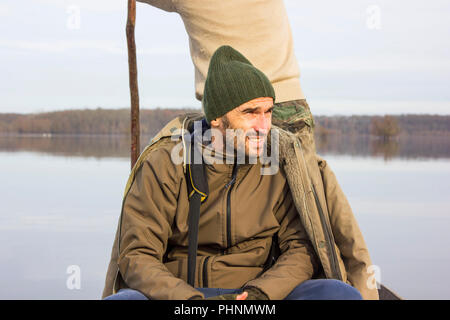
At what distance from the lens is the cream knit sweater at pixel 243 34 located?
335cm

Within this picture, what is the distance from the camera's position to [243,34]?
11.1ft

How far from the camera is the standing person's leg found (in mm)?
2275

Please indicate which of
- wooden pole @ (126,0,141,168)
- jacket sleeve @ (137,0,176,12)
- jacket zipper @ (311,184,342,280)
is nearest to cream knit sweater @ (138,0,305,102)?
jacket sleeve @ (137,0,176,12)

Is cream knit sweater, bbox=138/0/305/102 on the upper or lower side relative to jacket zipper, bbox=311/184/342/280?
upper

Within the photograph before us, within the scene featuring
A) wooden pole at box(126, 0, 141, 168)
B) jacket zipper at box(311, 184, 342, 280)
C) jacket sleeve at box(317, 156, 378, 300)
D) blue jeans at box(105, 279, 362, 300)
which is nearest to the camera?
blue jeans at box(105, 279, 362, 300)

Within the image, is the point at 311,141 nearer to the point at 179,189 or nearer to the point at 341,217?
the point at 341,217

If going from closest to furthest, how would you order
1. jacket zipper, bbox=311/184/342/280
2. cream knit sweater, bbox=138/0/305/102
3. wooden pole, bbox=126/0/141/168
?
jacket zipper, bbox=311/184/342/280 → cream knit sweater, bbox=138/0/305/102 → wooden pole, bbox=126/0/141/168

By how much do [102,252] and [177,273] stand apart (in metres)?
7.32

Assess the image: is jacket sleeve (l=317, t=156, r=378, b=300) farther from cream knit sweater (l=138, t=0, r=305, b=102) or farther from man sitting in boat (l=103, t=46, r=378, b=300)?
cream knit sweater (l=138, t=0, r=305, b=102)

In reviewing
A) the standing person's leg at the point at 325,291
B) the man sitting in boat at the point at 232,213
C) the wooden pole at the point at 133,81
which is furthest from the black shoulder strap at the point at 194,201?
the wooden pole at the point at 133,81

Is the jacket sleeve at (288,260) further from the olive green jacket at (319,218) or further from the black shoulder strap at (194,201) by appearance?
the black shoulder strap at (194,201)

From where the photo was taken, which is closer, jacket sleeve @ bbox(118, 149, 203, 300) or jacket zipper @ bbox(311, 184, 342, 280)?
jacket sleeve @ bbox(118, 149, 203, 300)

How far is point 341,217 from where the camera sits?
267 centimetres
